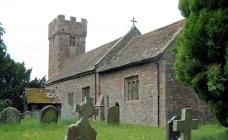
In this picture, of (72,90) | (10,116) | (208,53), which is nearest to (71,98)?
(72,90)

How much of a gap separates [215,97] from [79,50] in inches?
1314

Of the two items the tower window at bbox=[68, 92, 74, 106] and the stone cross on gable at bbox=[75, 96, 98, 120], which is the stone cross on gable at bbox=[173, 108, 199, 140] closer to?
the stone cross on gable at bbox=[75, 96, 98, 120]

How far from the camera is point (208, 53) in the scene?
12719 millimetres

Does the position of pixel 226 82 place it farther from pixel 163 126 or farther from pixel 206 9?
pixel 163 126

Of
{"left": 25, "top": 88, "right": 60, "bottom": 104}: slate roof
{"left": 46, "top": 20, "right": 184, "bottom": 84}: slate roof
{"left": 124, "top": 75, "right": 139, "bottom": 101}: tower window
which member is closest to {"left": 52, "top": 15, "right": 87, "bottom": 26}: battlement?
{"left": 25, "top": 88, "right": 60, "bottom": 104}: slate roof

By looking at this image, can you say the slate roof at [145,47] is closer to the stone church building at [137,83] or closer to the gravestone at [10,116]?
the stone church building at [137,83]

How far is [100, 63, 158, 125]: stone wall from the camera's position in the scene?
73.5 feet

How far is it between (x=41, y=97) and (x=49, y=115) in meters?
18.8

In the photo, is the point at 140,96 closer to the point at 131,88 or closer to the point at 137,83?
the point at 137,83

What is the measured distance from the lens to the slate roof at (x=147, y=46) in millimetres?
22969

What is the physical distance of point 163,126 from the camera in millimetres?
21172

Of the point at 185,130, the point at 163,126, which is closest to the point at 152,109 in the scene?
the point at 163,126

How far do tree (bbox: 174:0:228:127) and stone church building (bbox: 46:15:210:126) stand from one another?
369 cm

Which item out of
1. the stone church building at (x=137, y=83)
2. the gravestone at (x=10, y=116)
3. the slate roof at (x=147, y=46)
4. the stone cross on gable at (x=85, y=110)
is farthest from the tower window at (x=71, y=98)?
the stone cross on gable at (x=85, y=110)
